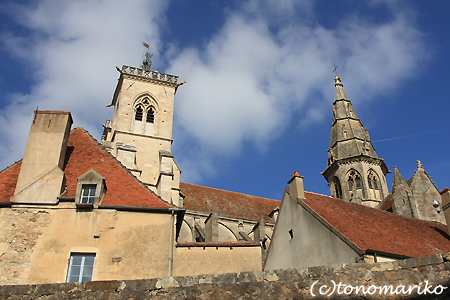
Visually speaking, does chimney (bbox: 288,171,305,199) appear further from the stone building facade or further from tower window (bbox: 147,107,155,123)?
tower window (bbox: 147,107,155,123)

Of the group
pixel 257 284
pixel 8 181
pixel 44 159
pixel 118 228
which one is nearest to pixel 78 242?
pixel 118 228

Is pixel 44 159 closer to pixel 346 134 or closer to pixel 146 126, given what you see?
pixel 146 126

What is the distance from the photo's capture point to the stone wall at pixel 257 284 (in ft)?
14.6

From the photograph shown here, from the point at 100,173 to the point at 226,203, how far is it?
16.9m

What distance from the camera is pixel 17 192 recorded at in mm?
10008

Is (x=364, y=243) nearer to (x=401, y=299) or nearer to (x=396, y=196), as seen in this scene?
(x=401, y=299)

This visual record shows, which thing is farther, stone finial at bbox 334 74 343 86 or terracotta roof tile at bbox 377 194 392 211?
stone finial at bbox 334 74 343 86

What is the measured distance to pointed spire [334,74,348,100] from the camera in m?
42.3

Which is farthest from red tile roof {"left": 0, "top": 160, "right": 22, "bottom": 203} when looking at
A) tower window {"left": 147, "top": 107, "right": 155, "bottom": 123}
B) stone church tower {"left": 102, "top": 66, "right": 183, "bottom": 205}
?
Answer: tower window {"left": 147, "top": 107, "right": 155, "bottom": 123}

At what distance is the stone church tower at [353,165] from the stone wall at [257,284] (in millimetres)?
28186

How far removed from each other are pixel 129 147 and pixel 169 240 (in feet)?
44.2

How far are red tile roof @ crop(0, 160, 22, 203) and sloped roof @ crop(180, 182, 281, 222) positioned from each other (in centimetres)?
1460

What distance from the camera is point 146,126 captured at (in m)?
25.9

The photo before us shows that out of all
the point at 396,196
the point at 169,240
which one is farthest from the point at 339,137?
the point at 169,240
